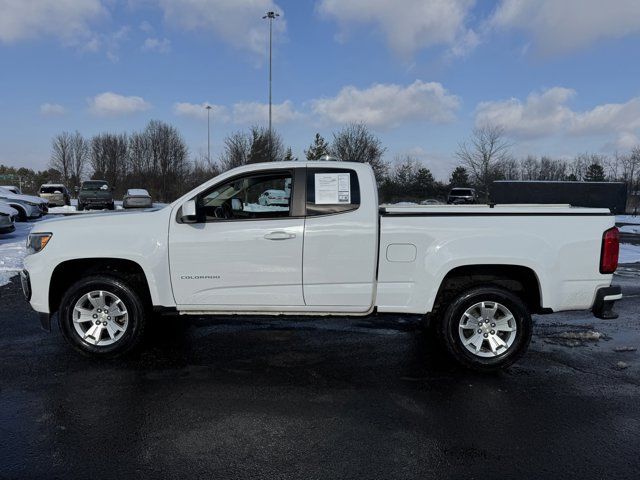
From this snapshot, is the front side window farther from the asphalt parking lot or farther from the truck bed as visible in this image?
the asphalt parking lot

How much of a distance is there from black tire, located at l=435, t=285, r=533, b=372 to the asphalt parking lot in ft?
0.45

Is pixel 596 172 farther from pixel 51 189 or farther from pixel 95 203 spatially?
pixel 51 189

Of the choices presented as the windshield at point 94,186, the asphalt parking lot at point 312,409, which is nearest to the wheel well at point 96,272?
the asphalt parking lot at point 312,409

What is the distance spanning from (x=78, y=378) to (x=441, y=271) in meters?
3.47

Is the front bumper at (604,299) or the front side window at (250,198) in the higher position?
the front side window at (250,198)

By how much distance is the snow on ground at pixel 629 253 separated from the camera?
12695 mm

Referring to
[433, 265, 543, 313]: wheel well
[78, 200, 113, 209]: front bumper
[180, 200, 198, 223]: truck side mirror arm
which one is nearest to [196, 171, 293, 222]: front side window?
[180, 200, 198, 223]: truck side mirror arm

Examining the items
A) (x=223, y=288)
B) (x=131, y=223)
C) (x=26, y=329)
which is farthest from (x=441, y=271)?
(x=26, y=329)

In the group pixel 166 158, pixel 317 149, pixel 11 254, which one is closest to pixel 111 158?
pixel 166 158

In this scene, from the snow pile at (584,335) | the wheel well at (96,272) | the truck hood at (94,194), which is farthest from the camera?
the truck hood at (94,194)

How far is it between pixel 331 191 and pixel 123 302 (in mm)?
2323

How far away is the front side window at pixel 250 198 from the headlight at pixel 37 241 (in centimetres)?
155

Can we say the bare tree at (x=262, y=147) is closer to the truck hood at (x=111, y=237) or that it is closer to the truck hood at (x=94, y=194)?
the truck hood at (x=94, y=194)

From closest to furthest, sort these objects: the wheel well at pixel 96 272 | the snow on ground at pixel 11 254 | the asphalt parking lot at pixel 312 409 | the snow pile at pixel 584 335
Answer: the asphalt parking lot at pixel 312 409, the wheel well at pixel 96 272, the snow pile at pixel 584 335, the snow on ground at pixel 11 254
